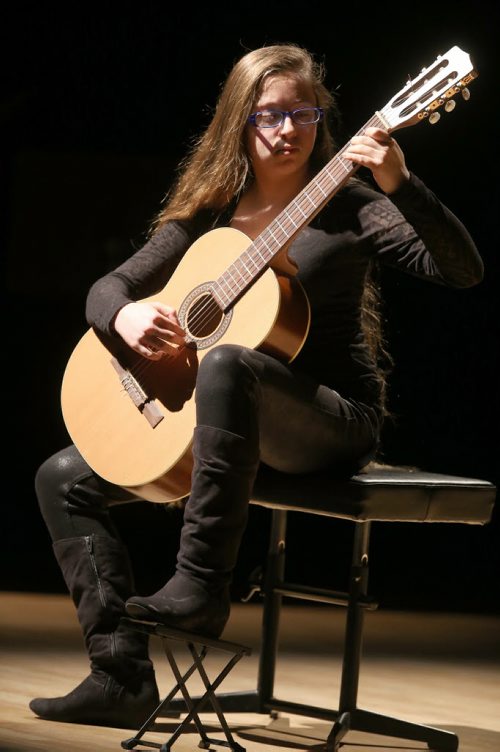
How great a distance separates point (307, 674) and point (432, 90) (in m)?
1.52

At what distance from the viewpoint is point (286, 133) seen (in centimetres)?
246

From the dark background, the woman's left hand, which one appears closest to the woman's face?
the woman's left hand

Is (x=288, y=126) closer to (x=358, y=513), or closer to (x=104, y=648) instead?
(x=358, y=513)

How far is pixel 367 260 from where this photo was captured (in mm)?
2434

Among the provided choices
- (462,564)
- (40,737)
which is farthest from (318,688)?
(462,564)

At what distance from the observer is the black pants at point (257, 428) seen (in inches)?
79.5

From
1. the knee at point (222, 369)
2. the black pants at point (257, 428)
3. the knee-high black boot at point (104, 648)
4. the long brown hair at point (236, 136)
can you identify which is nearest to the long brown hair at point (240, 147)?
the long brown hair at point (236, 136)

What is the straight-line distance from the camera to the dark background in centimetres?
468

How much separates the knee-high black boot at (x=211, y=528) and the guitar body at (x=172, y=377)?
0.54 ft

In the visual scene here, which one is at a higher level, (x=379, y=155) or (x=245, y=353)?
(x=379, y=155)

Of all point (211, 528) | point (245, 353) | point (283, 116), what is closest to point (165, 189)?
point (283, 116)

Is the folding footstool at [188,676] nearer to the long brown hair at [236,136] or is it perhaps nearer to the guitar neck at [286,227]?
the guitar neck at [286,227]

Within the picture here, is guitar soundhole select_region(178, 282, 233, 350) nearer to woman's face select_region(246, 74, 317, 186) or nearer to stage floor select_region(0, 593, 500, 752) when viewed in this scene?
woman's face select_region(246, 74, 317, 186)

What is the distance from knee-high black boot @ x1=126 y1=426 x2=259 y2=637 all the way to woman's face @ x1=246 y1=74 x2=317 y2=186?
72 cm
